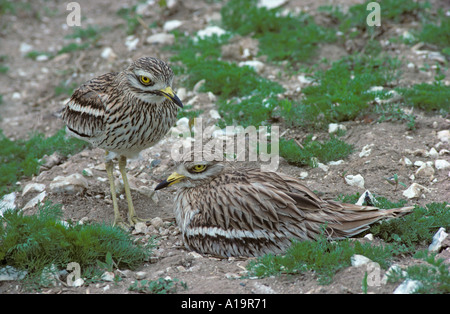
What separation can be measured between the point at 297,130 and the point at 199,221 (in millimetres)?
2339

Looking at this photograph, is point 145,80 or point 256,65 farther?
point 256,65

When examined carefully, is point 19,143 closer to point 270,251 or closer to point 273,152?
point 273,152

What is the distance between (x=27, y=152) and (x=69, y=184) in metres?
1.85

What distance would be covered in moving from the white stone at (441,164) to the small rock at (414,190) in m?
0.44

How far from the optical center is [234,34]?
858cm

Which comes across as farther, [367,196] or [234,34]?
[234,34]

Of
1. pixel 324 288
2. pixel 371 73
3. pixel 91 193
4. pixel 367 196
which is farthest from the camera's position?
pixel 371 73

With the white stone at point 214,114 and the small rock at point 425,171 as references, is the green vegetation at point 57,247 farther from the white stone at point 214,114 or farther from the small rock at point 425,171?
the small rock at point 425,171

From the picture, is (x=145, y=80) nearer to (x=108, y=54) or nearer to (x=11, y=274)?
(x=11, y=274)

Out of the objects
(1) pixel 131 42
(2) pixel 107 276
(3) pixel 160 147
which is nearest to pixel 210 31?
(1) pixel 131 42

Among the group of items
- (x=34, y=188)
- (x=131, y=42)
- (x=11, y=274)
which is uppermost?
(x=131, y=42)

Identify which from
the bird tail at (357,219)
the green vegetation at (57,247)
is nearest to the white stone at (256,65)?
the bird tail at (357,219)

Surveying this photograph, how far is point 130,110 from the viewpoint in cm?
510
